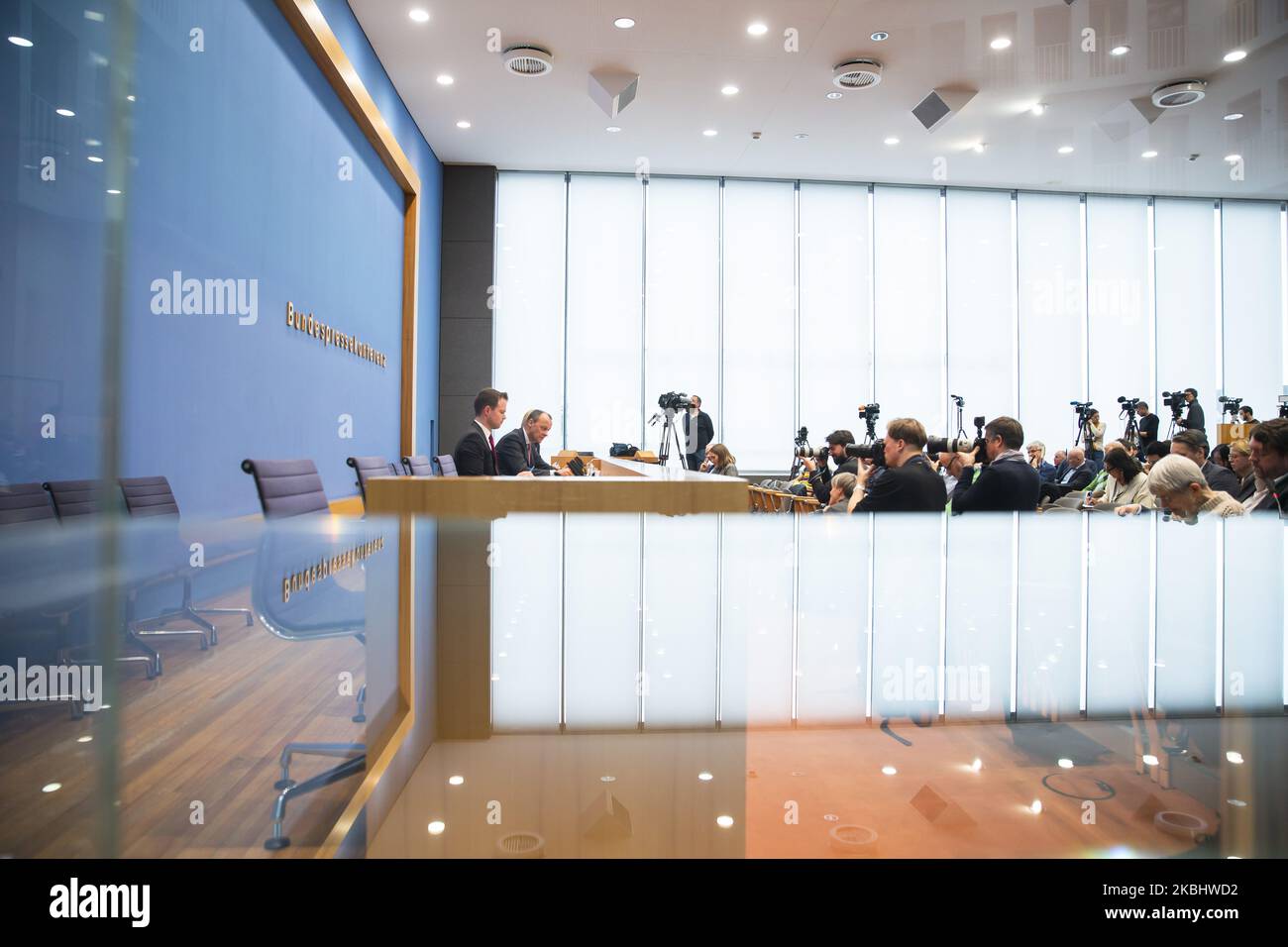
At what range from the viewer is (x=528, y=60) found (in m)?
6.16

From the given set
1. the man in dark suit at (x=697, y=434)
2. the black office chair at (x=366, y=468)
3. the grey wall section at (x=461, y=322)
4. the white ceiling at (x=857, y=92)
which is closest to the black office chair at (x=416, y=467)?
the black office chair at (x=366, y=468)

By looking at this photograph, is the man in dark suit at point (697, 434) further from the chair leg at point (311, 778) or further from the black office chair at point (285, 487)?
the chair leg at point (311, 778)

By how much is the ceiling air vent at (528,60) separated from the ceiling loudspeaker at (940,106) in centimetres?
353

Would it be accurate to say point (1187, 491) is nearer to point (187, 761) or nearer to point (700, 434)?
point (187, 761)

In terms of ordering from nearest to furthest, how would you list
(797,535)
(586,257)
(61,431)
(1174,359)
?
(61,431) → (797,535) → (586,257) → (1174,359)

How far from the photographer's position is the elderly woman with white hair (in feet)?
11.3

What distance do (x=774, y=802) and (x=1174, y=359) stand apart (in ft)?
37.1

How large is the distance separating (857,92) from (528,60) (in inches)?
118

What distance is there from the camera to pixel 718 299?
8.95 metres

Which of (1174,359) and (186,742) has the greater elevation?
(1174,359)

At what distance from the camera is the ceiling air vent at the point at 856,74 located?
245 inches

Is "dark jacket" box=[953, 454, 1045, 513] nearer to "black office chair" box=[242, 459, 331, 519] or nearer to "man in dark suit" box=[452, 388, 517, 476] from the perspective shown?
"man in dark suit" box=[452, 388, 517, 476]
